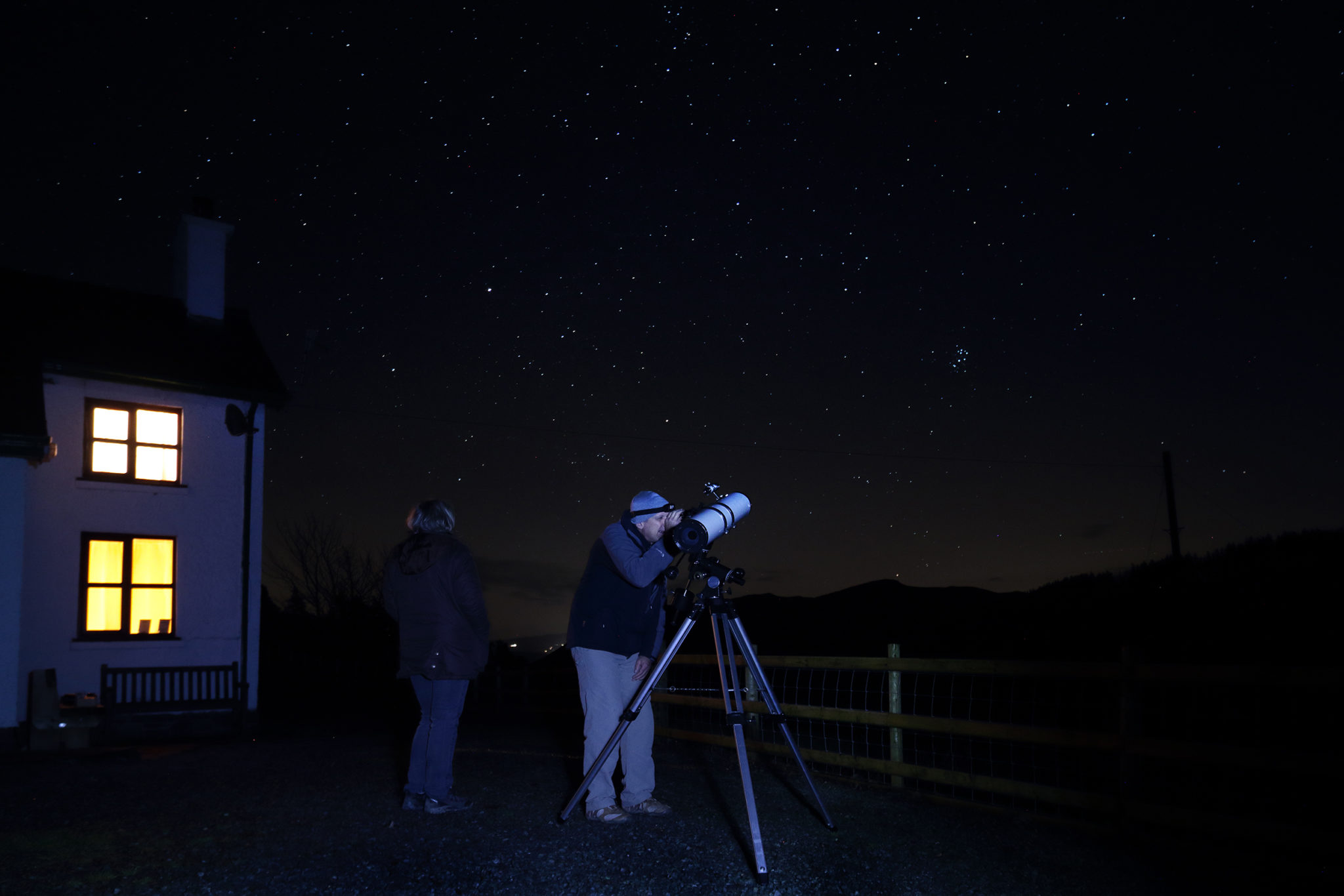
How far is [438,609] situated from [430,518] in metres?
0.53

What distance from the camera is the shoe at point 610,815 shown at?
16.0 feet

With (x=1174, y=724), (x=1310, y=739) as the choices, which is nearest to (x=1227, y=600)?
(x=1174, y=724)

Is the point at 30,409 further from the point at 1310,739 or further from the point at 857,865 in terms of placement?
the point at 1310,739

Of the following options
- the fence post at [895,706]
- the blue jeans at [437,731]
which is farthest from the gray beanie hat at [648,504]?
the fence post at [895,706]

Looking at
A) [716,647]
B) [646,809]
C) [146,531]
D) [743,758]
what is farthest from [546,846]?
[146,531]

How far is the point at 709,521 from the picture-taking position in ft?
14.9

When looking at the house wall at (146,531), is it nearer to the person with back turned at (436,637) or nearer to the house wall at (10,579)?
the house wall at (10,579)

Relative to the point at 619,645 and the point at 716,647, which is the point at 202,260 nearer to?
the point at 619,645

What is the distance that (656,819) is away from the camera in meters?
5.02

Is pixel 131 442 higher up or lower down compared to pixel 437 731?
higher up

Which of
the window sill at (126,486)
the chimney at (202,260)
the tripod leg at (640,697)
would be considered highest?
the chimney at (202,260)

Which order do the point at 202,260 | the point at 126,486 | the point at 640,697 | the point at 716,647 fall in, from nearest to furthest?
the point at 716,647 < the point at 640,697 < the point at 126,486 < the point at 202,260

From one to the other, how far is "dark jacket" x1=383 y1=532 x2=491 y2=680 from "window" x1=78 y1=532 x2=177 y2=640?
7819mm

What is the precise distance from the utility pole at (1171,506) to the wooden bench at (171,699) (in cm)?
2236
